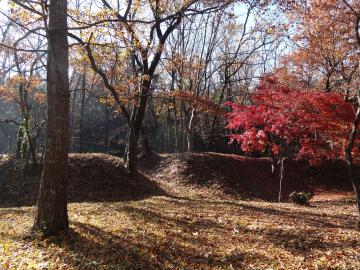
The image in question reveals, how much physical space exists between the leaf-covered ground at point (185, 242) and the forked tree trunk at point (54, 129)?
40cm

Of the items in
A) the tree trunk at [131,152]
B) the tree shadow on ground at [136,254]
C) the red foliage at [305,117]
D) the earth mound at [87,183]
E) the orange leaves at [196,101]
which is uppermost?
the orange leaves at [196,101]

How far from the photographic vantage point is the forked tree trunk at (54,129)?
5715 millimetres

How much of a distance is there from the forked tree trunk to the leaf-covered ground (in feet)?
1.33

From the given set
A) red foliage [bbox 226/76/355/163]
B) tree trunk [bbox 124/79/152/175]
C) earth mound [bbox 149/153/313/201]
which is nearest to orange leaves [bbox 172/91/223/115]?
tree trunk [bbox 124/79/152/175]

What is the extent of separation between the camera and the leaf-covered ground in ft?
16.0

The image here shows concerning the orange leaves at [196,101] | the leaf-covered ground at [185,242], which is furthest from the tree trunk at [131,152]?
the leaf-covered ground at [185,242]

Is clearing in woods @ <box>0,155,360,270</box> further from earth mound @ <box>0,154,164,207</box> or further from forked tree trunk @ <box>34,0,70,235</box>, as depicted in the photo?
earth mound @ <box>0,154,164,207</box>

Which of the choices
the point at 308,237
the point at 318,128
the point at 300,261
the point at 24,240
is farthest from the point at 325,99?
the point at 24,240

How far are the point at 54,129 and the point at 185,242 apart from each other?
297cm

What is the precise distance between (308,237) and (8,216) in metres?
7.07

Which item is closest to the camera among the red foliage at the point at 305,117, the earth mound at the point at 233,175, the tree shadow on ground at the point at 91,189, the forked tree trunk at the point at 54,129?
the forked tree trunk at the point at 54,129

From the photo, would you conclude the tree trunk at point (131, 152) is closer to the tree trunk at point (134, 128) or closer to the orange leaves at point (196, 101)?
the tree trunk at point (134, 128)

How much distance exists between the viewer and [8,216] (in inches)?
335

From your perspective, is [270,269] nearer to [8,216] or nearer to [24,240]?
[24,240]
